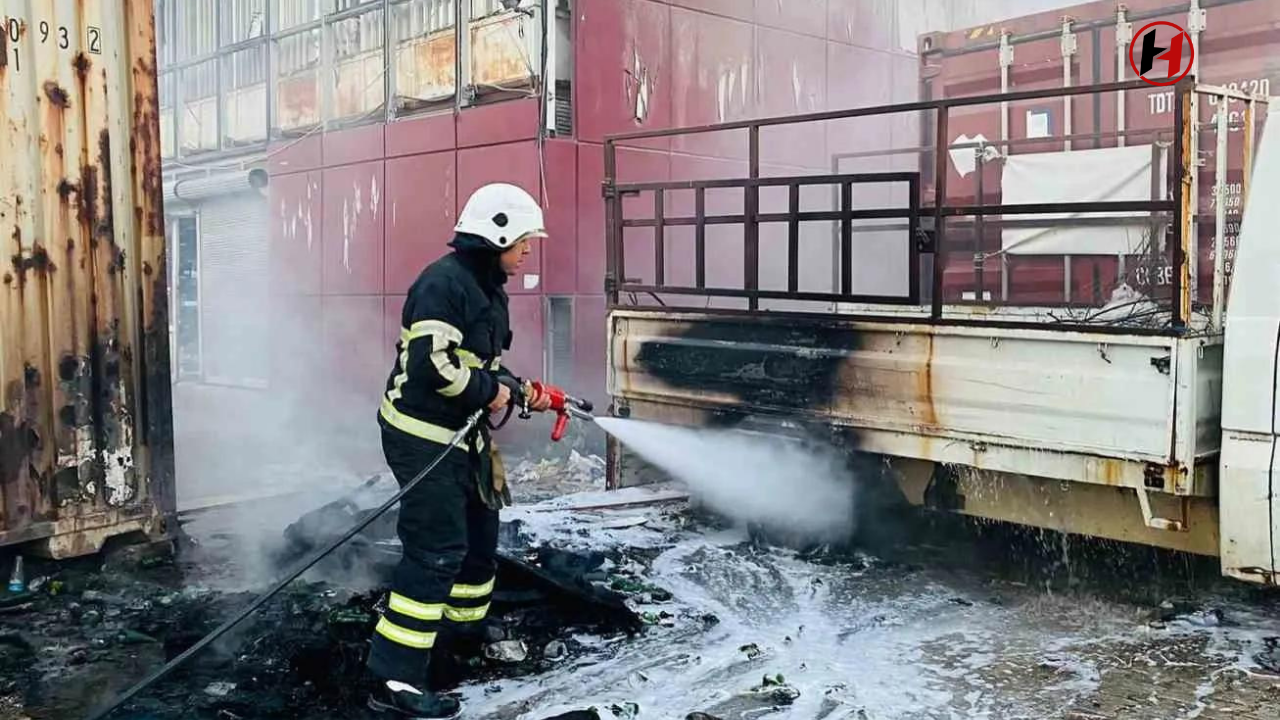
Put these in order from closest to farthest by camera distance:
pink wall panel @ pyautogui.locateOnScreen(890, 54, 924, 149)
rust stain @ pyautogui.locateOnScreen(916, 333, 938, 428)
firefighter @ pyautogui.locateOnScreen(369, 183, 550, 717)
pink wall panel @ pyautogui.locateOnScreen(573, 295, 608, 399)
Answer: firefighter @ pyautogui.locateOnScreen(369, 183, 550, 717) → rust stain @ pyautogui.locateOnScreen(916, 333, 938, 428) → pink wall panel @ pyautogui.locateOnScreen(573, 295, 608, 399) → pink wall panel @ pyautogui.locateOnScreen(890, 54, 924, 149)

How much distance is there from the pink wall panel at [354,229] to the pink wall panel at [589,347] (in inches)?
108

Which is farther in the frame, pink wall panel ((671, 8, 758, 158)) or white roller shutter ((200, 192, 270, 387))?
white roller shutter ((200, 192, 270, 387))

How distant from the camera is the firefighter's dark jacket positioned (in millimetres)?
4129

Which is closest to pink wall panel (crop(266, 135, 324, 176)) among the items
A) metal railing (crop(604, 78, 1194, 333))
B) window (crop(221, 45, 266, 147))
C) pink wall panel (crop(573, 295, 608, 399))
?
window (crop(221, 45, 266, 147))

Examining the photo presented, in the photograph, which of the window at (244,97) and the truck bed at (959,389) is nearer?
the truck bed at (959,389)

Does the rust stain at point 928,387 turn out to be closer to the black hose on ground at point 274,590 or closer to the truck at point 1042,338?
the truck at point 1042,338

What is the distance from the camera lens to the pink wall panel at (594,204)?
9703mm

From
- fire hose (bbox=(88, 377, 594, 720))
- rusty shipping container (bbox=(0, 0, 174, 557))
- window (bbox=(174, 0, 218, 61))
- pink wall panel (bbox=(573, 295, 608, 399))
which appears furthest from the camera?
window (bbox=(174, 0, 218, 61))

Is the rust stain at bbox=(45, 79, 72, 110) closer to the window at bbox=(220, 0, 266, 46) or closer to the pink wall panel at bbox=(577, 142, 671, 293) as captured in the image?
the pink wall panel at bbox=(577, 142, 671, 293)

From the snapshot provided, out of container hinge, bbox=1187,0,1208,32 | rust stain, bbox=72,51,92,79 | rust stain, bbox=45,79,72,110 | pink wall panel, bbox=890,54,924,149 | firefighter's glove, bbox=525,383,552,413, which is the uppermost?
pink wall panel, bbox=890,54,924,149

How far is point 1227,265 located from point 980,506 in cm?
155

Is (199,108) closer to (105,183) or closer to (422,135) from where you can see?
(422,135)

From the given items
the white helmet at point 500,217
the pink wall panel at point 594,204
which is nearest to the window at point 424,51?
the pink wall panel at point 594,204

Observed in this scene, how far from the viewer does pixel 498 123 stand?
32.6 feet
